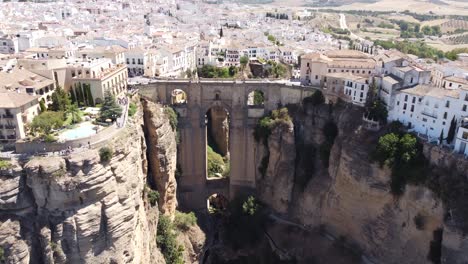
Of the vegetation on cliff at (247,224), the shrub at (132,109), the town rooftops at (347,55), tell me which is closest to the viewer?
the shrub at (132,109)

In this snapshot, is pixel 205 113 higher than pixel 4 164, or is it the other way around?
pixel 4 164

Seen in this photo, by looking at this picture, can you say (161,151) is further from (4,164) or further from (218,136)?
(218,136)

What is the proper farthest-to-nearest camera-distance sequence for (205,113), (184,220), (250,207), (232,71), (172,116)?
1. (232,71)
2. (205,113)
3. (250,207)
4. (172,116)
5. (184,220)

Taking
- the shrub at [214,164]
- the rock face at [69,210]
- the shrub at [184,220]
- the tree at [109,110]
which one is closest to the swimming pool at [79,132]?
the tree at [109,110]

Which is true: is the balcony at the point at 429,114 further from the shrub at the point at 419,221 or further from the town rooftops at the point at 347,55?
the town rooftops at the point at 347,55

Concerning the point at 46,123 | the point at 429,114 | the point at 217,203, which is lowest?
the point at 217,203

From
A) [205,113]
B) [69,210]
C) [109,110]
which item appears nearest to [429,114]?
[205,113]

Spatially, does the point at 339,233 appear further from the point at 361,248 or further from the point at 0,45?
the point at 0,45
